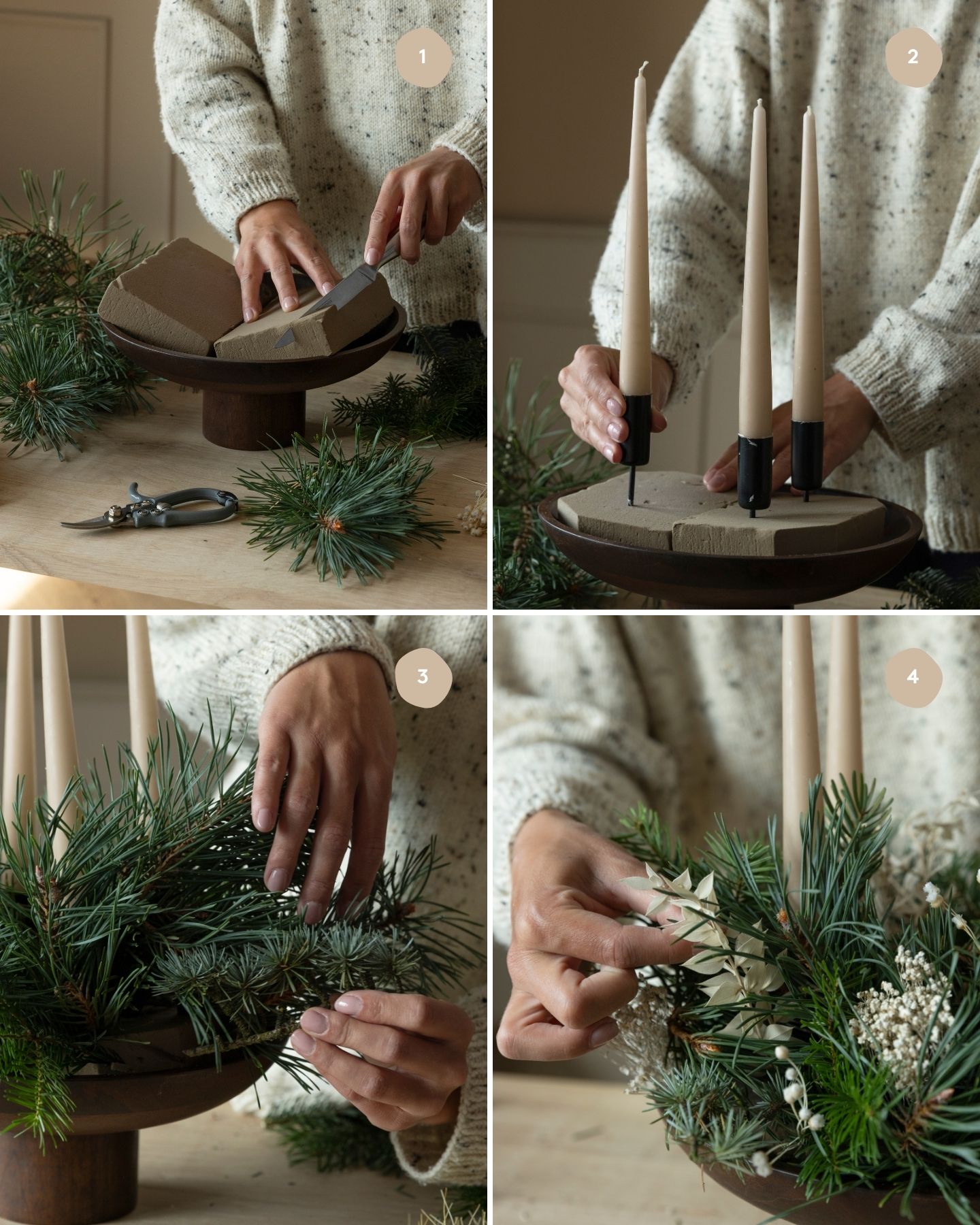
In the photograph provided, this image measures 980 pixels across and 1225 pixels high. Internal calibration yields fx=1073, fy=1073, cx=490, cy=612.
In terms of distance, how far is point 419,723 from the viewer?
1.21ft

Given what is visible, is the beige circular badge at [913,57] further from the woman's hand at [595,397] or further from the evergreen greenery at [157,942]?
the evergreen greenery at [157,942]

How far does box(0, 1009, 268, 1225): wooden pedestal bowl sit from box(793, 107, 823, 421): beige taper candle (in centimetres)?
21

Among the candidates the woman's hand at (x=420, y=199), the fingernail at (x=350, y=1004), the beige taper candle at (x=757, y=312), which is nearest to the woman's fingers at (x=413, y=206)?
the woman's hand at (x=420, y=199)

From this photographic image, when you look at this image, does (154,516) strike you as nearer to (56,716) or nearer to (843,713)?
(56,716)

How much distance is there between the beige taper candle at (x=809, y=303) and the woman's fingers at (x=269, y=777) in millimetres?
162

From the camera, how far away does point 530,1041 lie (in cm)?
27

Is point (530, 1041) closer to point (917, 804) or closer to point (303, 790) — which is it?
point (303, 790)

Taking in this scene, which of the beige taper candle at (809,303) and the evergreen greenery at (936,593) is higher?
the beige taper candle at (809,303)

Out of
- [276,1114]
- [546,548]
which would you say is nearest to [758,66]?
[546,548]

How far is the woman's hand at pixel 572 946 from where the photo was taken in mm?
255

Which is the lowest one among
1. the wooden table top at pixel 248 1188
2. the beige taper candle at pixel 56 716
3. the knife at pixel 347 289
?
the wooden table top at pixel 248 1188

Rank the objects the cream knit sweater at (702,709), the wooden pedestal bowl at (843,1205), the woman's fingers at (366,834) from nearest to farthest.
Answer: the wooden pedestal bowl at (843,1205) < the woman's fingers at (366,834) < the cream knit sweater at (702,709)

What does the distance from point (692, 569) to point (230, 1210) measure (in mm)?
236

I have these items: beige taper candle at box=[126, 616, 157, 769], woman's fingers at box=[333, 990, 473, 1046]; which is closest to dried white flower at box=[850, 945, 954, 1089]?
woman's fingers at box=[333, 990, 473, 1046]
